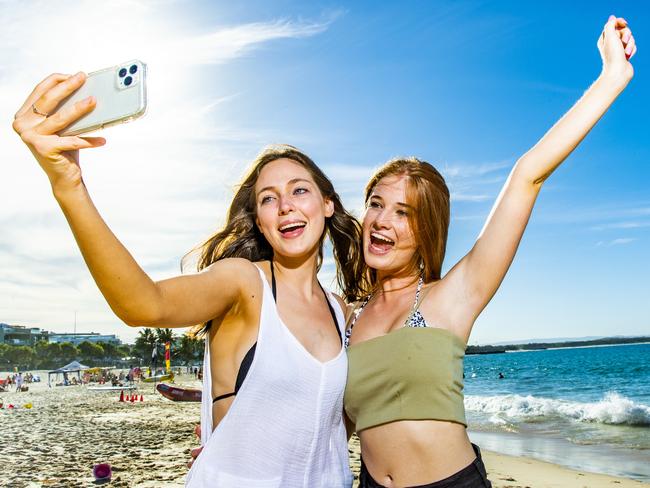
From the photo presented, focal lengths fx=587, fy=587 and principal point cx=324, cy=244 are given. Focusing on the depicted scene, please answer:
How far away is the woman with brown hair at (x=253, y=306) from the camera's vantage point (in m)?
1.89

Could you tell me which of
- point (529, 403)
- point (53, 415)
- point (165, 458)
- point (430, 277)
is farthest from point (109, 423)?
point (430, 277)

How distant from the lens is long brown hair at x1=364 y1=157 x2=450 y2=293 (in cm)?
356

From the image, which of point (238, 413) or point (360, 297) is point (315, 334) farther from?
point (360, 297)

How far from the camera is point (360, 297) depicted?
4109mm

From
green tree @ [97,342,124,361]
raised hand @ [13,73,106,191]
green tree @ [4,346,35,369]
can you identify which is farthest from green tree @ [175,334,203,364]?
raised hand @ [13,73,106,191]

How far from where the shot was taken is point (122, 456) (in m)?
15.7

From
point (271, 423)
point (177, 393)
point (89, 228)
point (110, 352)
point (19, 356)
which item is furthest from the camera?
point (110, 352)

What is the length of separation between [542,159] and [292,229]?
1.40 metres

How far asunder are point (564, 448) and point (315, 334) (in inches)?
717

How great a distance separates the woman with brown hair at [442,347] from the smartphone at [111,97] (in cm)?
187

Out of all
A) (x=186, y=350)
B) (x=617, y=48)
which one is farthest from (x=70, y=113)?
(x=186, y=350)

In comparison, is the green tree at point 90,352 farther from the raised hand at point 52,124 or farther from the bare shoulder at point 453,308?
the raised hand at point 52,124

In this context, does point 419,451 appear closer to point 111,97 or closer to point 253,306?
point 253,306

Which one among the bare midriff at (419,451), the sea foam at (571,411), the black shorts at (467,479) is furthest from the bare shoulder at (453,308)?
the sea foam at (571,411)
